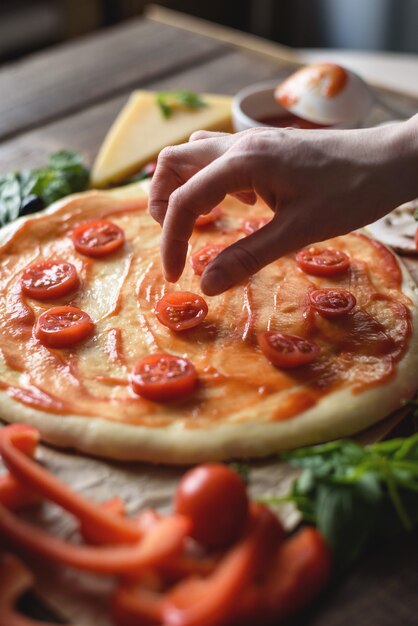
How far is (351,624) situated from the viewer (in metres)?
2.18

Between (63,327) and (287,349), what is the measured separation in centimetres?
90

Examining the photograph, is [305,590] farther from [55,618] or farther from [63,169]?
[63,169]

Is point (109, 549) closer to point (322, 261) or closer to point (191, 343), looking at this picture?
point (191, 343)

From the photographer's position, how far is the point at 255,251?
2.69 meters

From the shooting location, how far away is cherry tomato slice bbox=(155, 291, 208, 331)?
304 cm

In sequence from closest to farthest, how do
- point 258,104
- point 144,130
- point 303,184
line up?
point 303,184 < point 258,104 < point 144,130

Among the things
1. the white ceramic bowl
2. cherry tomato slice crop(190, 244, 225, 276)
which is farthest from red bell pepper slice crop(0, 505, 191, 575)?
the white ceramic bowl

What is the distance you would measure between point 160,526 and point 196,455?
436 mm

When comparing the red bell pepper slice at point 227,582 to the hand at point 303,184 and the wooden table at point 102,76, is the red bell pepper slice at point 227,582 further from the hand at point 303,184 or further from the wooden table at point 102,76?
the wooden table at point 102,76

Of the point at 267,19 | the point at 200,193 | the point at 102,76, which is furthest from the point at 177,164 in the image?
the point at 267,19

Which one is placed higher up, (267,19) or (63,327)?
(63,327)

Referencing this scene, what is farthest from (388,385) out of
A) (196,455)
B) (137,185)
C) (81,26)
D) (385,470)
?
(81,26)

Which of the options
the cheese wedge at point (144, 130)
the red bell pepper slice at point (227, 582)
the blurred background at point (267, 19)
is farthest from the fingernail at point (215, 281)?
the blurred background at point (267, 19)

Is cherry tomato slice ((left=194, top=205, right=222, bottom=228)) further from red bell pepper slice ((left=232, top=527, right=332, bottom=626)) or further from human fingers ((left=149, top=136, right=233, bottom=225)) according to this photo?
red bell pepper slice ((left=232, top=527, right=332, bottom=626))
